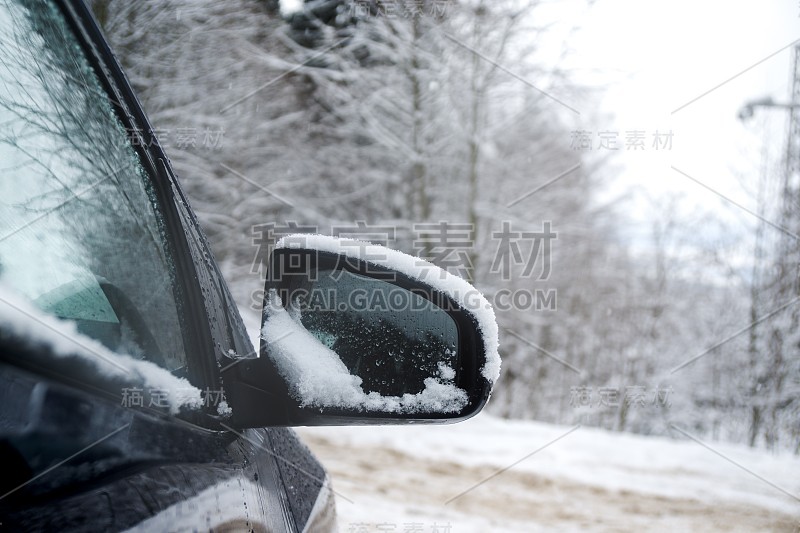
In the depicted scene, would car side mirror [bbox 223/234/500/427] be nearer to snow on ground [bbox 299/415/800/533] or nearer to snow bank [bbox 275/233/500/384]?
snow bank [bbox 275/233/500/384]

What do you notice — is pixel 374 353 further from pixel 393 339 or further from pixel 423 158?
pixel 423 158

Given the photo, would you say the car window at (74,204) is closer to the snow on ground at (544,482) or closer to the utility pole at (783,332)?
the snow on ground at (544,482)

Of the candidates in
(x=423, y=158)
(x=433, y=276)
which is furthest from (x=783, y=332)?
(x=433, y=276)

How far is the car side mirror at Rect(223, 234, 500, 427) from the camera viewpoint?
2.85ft

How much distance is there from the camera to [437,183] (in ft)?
34.0

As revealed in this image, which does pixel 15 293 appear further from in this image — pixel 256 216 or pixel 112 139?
pixel 256 216

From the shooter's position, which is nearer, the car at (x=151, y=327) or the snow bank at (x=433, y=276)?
the car at (x=151, y=327)

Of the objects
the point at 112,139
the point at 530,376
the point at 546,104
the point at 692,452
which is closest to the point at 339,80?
the point at 546,104

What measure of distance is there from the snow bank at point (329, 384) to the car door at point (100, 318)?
126mm

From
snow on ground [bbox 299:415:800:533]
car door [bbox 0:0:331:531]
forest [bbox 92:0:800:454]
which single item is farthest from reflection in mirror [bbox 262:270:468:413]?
forest [bbox 92:0:800:454]

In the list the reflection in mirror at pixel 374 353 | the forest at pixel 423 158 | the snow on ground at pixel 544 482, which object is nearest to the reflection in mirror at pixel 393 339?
the reflection in mirror at pixel 374 353

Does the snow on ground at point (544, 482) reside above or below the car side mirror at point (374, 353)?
below

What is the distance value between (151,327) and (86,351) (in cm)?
17

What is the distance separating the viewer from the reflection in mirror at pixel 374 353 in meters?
0.87
